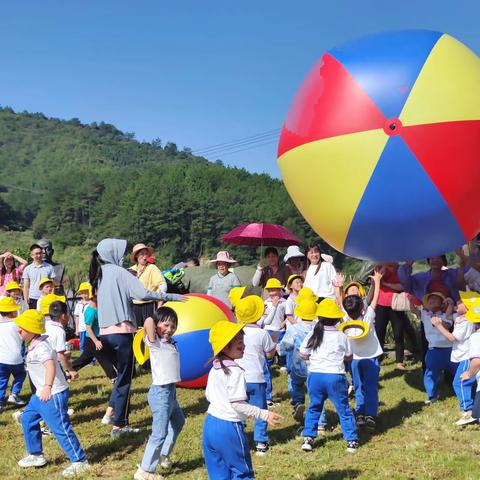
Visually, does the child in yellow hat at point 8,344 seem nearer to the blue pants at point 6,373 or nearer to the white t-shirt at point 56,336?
the blue pants at point 6,373

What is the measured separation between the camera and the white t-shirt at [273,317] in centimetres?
720

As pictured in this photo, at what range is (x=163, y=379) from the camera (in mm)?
4723

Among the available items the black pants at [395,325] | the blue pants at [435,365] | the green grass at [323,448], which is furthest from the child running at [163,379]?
the black pants at [395,325]

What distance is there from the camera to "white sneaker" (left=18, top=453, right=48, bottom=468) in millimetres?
4934

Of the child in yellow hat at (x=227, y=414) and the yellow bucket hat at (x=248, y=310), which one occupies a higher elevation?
the yellow bucket hat at (x=248, y=310)

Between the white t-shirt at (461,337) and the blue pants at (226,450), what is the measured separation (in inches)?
123

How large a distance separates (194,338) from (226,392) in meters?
3.24

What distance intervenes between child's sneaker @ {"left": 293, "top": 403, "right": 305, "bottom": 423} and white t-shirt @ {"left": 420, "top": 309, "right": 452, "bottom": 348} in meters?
1.60

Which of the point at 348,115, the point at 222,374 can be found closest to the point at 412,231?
the point at 348,115

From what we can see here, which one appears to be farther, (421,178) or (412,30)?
(412,30)

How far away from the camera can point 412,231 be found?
15.9 ft

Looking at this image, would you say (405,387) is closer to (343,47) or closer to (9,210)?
(343,47)

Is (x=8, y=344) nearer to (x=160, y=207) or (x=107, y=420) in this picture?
(x=107, y=420)

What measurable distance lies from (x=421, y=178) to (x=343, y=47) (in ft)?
4.83
